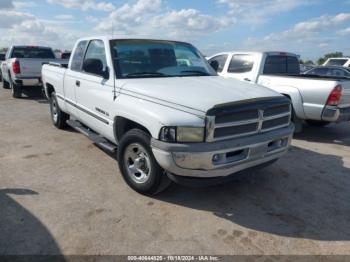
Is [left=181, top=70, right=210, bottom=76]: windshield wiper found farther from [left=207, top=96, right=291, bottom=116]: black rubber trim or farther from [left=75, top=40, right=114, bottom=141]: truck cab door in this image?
[left=207, top=96, right=291, bottom=116]: black rubber trim

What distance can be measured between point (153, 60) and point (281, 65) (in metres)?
4.60

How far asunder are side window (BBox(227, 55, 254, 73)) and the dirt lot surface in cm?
304

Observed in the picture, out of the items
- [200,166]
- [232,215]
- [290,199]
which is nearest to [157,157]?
[200,166]

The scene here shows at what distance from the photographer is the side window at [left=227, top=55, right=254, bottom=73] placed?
7.95 metres

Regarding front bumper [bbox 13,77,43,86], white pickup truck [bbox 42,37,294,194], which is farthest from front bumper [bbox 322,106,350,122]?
front bumper [bbox 13,77,43,86]

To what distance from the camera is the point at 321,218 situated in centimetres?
371

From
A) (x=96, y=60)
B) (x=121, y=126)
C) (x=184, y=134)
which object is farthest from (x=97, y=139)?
(x=184, y=134)

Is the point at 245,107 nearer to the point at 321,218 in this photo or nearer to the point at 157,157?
the point at 157,157

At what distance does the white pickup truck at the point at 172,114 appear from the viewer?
341cm

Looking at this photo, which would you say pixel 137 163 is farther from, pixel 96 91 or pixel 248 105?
pixel 248 105

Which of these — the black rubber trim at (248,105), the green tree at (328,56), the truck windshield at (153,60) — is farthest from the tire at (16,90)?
the green tree at (328,56)

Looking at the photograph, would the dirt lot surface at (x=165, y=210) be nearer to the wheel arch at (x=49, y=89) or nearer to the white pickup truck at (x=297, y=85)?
the white pickup truck at (x=297, y=85)

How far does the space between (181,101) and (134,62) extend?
138cm

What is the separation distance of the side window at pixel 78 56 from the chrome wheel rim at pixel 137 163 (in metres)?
2.23
